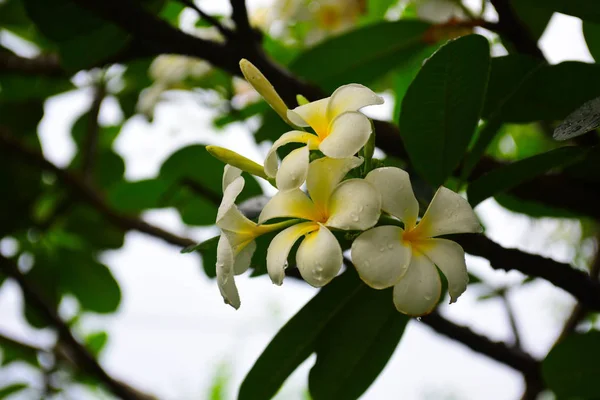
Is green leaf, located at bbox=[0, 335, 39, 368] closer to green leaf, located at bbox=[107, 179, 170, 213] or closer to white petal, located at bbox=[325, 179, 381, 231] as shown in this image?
green leaf, located at bbox=[107, 179, 170, 213]

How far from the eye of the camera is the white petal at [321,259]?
357mm

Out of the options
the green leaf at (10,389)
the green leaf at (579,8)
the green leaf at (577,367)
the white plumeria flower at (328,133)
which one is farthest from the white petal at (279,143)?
the green leaf at (10,389)

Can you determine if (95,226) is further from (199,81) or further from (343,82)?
(343,82)

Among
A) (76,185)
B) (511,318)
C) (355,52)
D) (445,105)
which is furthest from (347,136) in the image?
(76,185)

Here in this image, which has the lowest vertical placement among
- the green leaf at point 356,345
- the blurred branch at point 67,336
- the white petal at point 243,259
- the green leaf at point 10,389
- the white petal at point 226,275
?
the green leaf at point 10,389

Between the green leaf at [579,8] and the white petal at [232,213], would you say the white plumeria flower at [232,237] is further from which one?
the green leaf at [579,8]

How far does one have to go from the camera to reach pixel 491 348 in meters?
0.79

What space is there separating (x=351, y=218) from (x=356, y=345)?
223mm

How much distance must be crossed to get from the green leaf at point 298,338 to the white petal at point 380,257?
183 millimetres

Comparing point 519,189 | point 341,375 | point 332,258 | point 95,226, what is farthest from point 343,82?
point 95,226

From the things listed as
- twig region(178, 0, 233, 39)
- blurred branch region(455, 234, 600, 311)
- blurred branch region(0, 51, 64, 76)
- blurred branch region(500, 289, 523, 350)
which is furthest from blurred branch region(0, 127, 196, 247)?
blurred branch region(455, 234, 600, 311)

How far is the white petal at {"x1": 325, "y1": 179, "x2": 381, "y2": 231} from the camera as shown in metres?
0.36

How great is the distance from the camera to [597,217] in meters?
0.66

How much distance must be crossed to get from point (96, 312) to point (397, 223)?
0.87 meters
